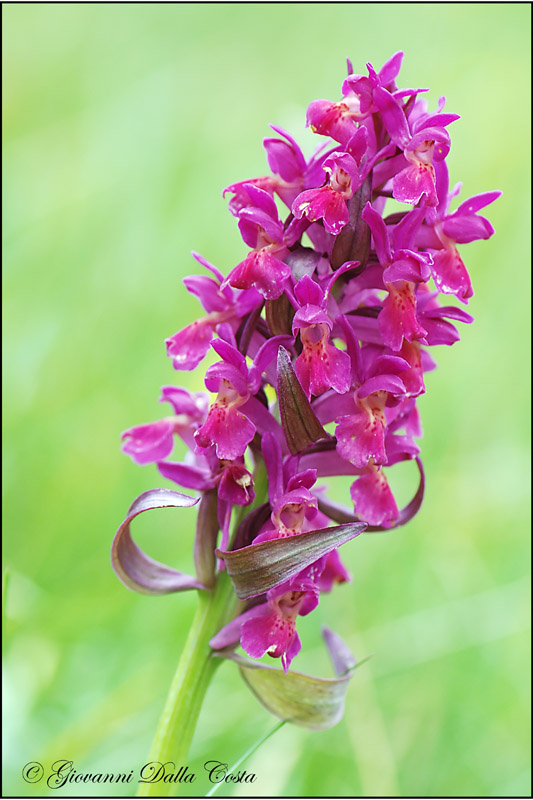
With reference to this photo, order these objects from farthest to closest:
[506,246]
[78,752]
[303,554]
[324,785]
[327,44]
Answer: [327,44] → [506,246] → [324,785] → [78,752] → [303,554]

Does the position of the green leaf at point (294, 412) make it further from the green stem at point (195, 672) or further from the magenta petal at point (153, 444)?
the magenta petal at point (153, 444)

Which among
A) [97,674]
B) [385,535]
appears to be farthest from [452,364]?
[97,674]

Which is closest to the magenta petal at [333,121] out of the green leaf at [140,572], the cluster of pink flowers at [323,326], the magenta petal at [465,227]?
the cluster of pink flowers at [323,326]

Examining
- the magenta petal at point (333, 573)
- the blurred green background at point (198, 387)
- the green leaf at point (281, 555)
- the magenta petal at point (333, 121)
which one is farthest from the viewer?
the blurred green background at point (198, 387)

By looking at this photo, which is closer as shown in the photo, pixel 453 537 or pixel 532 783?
pixel 532 783

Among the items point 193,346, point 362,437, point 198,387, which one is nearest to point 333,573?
point 362,437

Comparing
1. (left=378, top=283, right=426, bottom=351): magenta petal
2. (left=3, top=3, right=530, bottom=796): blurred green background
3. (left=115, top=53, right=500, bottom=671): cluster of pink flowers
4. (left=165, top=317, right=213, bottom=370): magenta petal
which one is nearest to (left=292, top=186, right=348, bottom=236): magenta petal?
(left=115, top=53, right=500, bottom=671): cluster of pink flowers

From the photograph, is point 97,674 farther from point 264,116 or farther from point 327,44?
point 327,44
